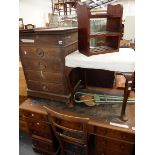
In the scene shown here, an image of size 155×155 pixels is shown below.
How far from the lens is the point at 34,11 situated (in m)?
6.91

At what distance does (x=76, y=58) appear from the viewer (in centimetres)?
113

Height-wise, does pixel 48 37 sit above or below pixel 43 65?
above

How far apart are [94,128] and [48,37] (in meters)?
0.76

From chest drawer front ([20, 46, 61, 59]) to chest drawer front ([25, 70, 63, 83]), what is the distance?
5.7 inches

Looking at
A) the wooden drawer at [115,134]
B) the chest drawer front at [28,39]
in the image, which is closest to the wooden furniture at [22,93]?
the chest drawer front at [28,39]

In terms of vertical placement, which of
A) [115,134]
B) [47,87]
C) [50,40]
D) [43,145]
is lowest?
[43,145]

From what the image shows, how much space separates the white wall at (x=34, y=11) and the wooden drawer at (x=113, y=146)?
6132mm

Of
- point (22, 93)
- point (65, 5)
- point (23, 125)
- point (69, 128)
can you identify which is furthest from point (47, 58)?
point (65, 5)

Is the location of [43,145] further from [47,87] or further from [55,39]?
[55,39]
